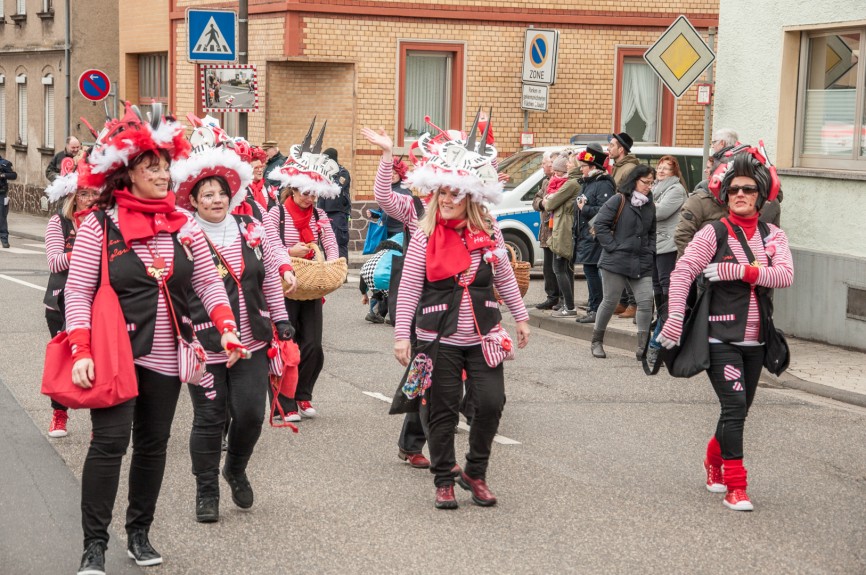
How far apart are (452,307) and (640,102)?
18.3m

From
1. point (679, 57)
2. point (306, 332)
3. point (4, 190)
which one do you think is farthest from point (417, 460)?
point (4, 190)

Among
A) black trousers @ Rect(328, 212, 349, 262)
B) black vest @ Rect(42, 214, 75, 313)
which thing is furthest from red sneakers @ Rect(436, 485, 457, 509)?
black trousers @ Rect(328, 212, 349, 262)

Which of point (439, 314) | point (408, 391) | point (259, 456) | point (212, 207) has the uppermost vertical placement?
point (212, 207)

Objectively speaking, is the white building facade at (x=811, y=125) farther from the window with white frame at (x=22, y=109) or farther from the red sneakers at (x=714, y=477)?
the window with white frame at (x=22, y=109)

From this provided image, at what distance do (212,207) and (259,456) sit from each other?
75.1 inches

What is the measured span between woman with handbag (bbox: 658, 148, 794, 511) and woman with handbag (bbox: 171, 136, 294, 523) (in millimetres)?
2125

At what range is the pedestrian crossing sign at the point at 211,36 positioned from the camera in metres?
17.5

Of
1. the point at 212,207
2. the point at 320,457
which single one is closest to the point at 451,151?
the point at 212,207

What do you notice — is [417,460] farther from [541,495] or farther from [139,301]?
[139,301]

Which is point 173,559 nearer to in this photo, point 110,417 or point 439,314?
point 110,417

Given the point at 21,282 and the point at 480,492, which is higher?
the point at 480,492

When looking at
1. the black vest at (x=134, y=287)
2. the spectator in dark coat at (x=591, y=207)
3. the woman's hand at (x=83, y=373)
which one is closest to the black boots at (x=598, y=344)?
the spectator in dark coat at (x=591, y=207)

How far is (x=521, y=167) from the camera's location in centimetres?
1794

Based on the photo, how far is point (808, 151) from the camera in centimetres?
1307
